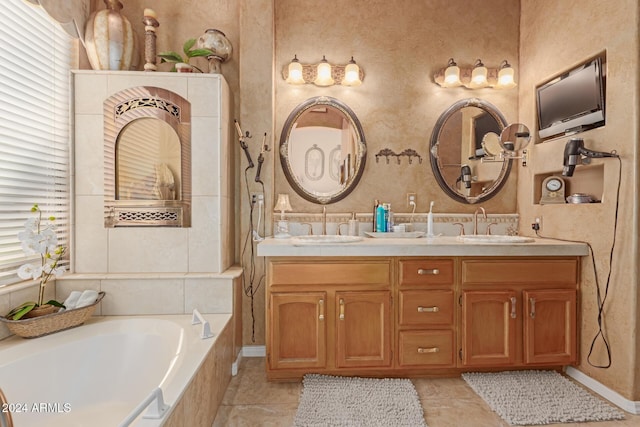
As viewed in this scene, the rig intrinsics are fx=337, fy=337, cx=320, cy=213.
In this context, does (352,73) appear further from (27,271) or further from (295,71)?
(27,271)

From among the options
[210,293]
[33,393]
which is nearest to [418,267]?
[210,293]

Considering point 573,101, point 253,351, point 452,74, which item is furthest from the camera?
point 452,74

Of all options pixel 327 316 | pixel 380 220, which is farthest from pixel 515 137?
pixel 327 316

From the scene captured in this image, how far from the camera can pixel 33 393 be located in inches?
59.4

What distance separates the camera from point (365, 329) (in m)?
2.12

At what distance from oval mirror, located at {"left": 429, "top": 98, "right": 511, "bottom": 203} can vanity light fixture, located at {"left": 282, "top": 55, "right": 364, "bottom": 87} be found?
2.63ft

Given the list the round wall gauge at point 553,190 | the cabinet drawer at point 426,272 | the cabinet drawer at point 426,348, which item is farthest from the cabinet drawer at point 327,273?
the round wall gauge at point 553,190

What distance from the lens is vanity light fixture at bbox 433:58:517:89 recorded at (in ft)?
8.84

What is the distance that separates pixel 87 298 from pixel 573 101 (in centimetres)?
330

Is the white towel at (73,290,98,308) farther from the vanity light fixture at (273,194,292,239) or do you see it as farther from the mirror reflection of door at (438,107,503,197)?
the mirror reflection of door at (438,107,503,197)

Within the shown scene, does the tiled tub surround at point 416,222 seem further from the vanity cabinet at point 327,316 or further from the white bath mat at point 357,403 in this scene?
the white bath mat at point 357,403

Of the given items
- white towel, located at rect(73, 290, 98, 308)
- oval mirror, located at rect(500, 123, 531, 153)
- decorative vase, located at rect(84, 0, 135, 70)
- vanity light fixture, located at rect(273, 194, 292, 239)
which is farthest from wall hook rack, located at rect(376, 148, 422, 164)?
white towel, located at rect(73, 290, 98, 308)

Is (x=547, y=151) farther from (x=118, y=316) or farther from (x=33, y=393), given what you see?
(x=33, y=393)

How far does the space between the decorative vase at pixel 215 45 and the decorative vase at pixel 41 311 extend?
6.06 feet
